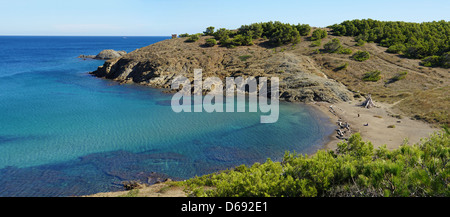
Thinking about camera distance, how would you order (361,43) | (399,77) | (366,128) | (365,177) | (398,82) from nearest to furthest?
(365,177) → (366,128) → (398,82) → (399,77) → (361,43)

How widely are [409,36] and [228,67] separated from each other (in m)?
60.6

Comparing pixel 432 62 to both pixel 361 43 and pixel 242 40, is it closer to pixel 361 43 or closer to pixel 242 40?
pixel 361 43

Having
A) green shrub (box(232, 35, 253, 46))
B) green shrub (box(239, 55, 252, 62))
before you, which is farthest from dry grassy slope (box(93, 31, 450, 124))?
green shrub (box(232, 35, 253, 46))

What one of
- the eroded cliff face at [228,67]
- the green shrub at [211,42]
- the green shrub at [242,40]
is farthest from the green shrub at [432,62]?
the green shrub at [211,42]

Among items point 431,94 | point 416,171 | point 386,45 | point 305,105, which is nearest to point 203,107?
point 305,105

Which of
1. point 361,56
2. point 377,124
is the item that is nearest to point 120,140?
point 377,124

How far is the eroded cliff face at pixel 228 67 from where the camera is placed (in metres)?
53.8

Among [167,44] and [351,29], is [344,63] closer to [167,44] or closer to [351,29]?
[351,29]

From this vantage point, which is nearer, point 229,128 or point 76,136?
point 76,136

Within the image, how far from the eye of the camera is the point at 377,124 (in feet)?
123

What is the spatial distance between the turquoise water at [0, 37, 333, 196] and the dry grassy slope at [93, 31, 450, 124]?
1224cm

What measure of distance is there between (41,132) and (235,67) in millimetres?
46257

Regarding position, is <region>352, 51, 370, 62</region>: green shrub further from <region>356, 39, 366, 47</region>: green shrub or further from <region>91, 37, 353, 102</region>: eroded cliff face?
<region>91, 37, 353, 102</region>: eroded cliff face

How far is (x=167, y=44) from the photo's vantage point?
272ft
